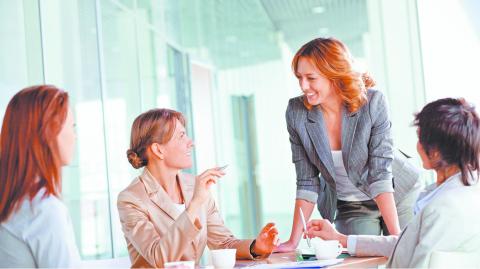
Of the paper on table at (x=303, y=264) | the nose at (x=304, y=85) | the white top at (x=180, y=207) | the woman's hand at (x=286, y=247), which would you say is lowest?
the woman's hand at (x=286, y=247)

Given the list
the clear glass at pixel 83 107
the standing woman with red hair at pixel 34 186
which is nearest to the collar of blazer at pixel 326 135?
the standing woman with red hair at pixel 34 186

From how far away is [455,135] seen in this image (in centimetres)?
182

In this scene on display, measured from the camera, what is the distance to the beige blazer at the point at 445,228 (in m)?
1.69

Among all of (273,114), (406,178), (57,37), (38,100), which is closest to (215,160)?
(273,114)

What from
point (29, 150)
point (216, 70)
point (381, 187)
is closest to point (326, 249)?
point (381, 187)

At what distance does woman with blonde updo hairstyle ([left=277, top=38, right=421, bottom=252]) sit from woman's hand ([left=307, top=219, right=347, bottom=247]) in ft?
0.89

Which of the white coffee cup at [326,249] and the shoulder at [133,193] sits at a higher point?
the shoulder at [133,193]

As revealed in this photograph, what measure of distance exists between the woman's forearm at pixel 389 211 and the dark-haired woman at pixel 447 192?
19.8 inches

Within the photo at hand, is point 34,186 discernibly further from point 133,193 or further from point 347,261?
point 347,261

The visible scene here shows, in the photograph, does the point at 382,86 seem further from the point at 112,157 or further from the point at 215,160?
the point at 215,160

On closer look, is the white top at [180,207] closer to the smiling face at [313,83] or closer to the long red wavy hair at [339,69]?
the smiling face at [313,83]

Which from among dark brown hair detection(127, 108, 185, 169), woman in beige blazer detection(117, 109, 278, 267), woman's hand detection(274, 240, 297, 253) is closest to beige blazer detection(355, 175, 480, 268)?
woman in beige blazer detection(117, 109, 278, 267)

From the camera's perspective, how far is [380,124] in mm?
2549

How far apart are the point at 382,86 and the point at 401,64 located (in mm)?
269
